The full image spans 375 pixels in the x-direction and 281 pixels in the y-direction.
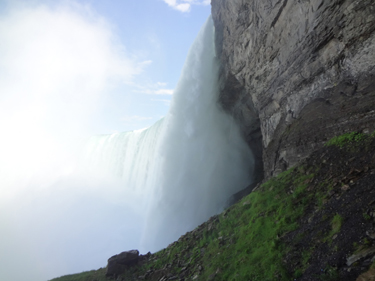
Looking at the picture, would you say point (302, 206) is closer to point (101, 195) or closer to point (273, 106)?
point (273, 106)

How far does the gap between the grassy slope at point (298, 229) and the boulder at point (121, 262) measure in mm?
2501

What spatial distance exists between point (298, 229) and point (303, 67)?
8.53 metres

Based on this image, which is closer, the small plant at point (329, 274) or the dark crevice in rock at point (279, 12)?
the small plant at point (329, 274)

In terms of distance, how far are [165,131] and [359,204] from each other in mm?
20289

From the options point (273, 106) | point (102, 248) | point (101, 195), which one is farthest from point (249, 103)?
point (101, 195)

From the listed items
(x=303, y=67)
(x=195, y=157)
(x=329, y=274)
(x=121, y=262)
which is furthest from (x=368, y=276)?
(x=195, y=157)

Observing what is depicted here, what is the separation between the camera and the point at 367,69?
A: 8.78m

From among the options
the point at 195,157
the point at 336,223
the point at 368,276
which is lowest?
the point at 368,276

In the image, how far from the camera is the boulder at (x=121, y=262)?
1373cm

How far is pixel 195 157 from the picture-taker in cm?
2409

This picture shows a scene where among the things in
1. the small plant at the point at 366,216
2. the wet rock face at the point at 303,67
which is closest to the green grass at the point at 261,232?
the small plant at the point at 366,216

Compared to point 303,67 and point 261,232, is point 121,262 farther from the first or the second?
point 303,67

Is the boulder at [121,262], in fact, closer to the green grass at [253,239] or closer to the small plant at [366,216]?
the green grass at [253,239]

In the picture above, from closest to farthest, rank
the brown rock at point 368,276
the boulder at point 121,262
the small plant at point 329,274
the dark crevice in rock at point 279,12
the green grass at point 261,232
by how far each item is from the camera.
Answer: the brown rock at point 368,276
the small plant at point 329,274
the green grass at point 261,232
the dark crevice in rock at point 279,12
the boulder at point 121,262
